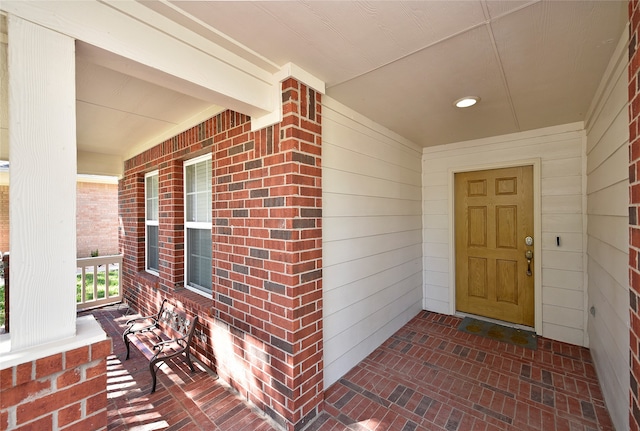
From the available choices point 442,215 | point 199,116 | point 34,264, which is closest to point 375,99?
point 199,116

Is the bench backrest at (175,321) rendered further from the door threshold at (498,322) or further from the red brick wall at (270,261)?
the door threshold at (498,322)

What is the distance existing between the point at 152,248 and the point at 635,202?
5.04 meters

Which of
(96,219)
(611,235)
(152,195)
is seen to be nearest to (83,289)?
(152,195)

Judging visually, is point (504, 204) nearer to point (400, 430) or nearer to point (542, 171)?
point (542, 171)

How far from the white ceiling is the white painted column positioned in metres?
0.22

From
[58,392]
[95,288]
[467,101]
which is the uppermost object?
[467,101]

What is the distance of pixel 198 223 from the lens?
3131mm

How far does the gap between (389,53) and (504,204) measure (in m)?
2.78

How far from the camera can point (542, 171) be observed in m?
3.17

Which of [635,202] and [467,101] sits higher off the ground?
[467,101]

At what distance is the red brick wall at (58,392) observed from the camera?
3.37ft

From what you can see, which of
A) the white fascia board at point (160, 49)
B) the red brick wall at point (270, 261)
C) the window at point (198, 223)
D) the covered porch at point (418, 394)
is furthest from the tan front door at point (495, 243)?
the window at point (198, 223)

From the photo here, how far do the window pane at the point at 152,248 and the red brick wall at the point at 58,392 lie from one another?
316 centimetres

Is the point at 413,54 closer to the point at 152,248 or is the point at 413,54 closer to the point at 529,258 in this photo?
the point at 529,258
